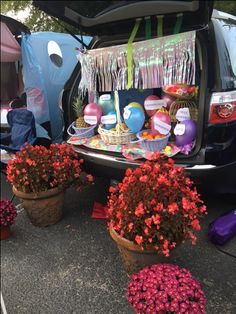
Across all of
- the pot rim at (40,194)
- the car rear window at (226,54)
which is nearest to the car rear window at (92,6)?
the car rear window at (226,54)

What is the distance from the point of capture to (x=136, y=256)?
224 centimetres

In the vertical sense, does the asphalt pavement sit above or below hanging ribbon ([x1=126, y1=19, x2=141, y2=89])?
below

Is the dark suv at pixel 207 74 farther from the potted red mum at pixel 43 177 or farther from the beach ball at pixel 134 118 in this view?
the potted red mum at pixel 43 177

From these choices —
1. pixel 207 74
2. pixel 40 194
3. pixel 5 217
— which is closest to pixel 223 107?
pixel 207 74

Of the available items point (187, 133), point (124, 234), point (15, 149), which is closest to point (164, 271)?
point (124, 234)

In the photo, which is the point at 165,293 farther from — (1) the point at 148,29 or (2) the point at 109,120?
(1) the point at 148,29

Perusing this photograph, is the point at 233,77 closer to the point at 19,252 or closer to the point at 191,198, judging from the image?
the point at 191,198

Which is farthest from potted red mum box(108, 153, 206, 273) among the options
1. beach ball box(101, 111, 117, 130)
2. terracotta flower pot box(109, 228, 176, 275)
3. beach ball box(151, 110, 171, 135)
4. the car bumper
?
beach ball box(101, 111, 117, 130)

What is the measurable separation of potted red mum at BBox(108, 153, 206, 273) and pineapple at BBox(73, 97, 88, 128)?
1.31 m

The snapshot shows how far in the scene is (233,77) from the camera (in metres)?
2.61

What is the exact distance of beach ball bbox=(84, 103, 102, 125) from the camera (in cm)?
335

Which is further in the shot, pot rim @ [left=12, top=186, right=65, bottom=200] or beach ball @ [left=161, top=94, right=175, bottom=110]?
beach ball @ [left=161, top=94, right=175, bottom=110]

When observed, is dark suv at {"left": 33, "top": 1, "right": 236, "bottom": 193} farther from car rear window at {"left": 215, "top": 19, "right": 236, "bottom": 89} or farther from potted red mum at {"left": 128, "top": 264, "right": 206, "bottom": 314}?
potted red mum at {"left": 128, "top": 264, "right": 206, "bottom": 314}

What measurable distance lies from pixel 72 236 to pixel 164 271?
138 cm
